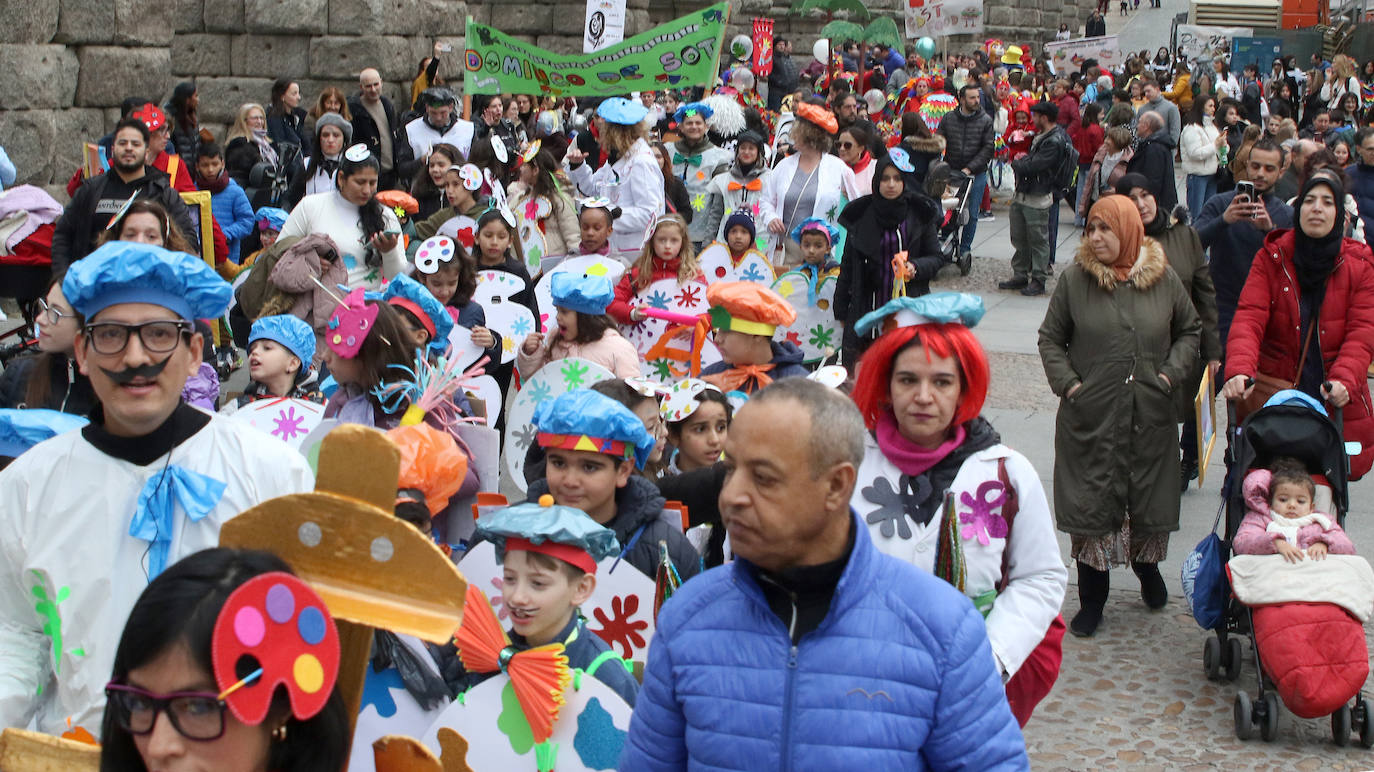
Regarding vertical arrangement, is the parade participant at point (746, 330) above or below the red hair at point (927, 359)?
below

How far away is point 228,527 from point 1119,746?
12.9ft

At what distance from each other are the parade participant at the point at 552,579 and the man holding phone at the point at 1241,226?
206 inches

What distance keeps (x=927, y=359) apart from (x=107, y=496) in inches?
72.2

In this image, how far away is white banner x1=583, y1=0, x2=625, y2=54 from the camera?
45.8ft

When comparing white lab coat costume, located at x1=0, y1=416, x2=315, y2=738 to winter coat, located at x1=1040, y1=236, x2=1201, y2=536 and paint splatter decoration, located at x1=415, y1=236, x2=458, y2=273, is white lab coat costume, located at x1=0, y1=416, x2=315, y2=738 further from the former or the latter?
paint splatter decoration, located at x1=415, y1=236, x2=458, y2=273

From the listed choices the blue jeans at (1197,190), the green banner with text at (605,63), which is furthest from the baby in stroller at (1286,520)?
the blue jeans at (1197,190)

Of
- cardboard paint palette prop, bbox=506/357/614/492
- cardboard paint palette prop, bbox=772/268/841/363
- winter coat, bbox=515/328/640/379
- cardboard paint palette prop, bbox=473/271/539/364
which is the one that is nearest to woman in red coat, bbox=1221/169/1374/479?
winter coat, bbox=515/328/640/379

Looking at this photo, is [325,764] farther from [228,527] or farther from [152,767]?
[228,527]

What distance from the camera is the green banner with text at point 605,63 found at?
12922 millimetres

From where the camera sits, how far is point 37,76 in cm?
1103

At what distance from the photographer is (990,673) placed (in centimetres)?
254

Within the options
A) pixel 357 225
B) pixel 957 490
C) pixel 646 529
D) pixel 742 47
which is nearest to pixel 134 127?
pixel 357 225

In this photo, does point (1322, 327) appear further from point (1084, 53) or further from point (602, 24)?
point (1084, 53)

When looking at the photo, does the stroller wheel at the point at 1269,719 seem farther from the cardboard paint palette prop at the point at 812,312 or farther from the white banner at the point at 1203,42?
the white banner at the point at 1203,42
